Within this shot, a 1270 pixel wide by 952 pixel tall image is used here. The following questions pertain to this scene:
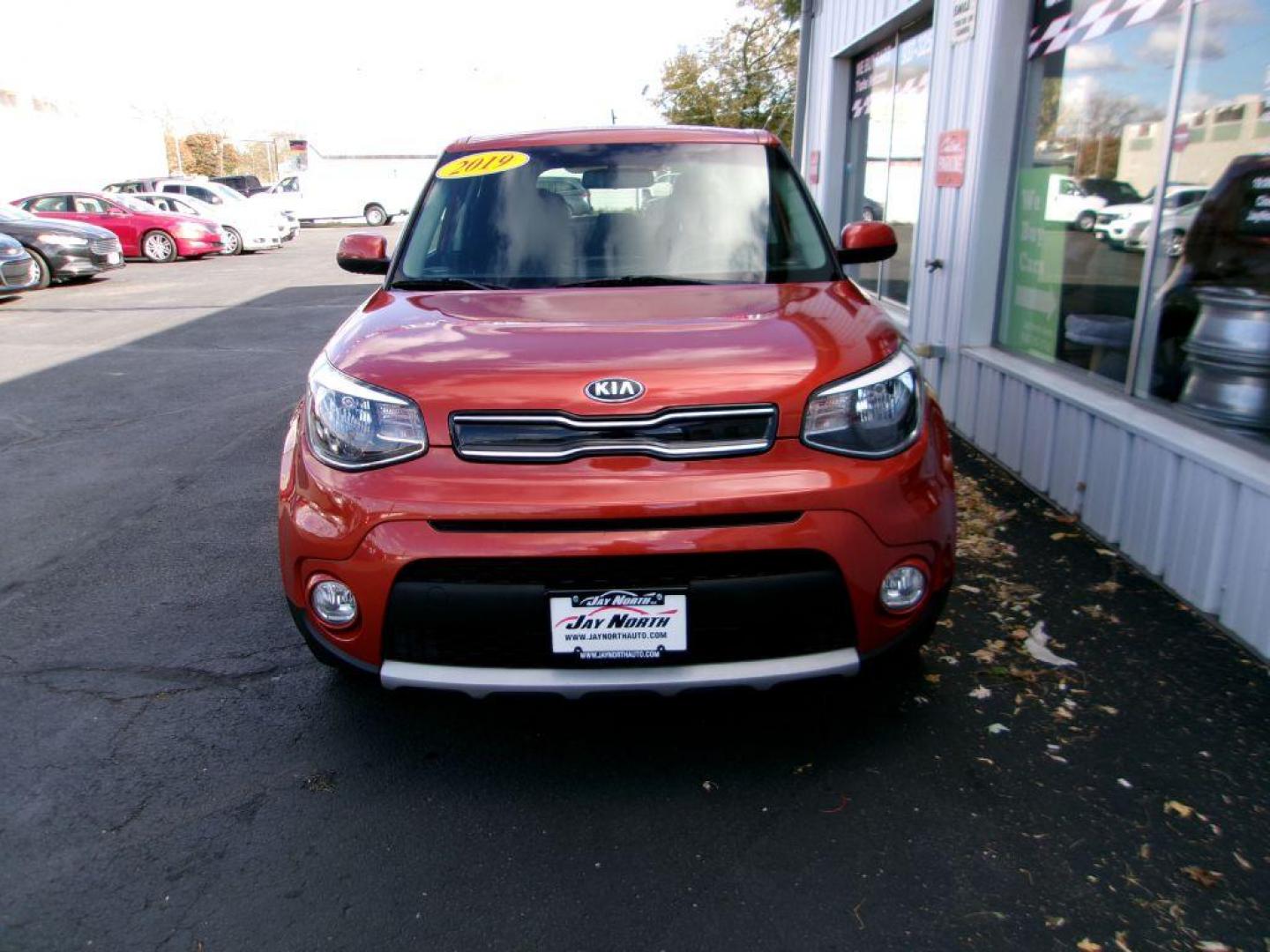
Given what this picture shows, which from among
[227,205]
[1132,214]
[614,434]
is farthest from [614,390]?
[227,205]

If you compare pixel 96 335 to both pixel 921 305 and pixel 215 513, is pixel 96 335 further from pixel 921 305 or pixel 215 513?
pixel 921 305

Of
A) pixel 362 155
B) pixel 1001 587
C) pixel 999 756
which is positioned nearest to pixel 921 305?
pixel 1001 587

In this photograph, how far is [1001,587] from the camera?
404 centimetres

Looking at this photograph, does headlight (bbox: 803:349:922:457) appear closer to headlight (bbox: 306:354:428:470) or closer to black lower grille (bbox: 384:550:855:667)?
black lower grille (bbox: 384:550:855:667)

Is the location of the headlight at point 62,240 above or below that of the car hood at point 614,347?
below

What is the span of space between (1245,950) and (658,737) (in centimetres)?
157

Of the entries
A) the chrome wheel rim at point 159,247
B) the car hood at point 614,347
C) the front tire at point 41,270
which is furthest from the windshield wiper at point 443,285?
the chrome wheel rim at point 159,247

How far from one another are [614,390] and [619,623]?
0.62 m

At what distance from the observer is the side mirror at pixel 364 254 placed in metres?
4.23

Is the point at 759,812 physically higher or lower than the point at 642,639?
lower

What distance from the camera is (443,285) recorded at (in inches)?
140

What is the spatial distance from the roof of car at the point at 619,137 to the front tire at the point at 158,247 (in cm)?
1952

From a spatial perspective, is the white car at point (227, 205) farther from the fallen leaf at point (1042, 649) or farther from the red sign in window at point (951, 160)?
the fallen leaf at point (1042, 649)

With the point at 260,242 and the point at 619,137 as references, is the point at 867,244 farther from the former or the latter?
the point at 260,242
